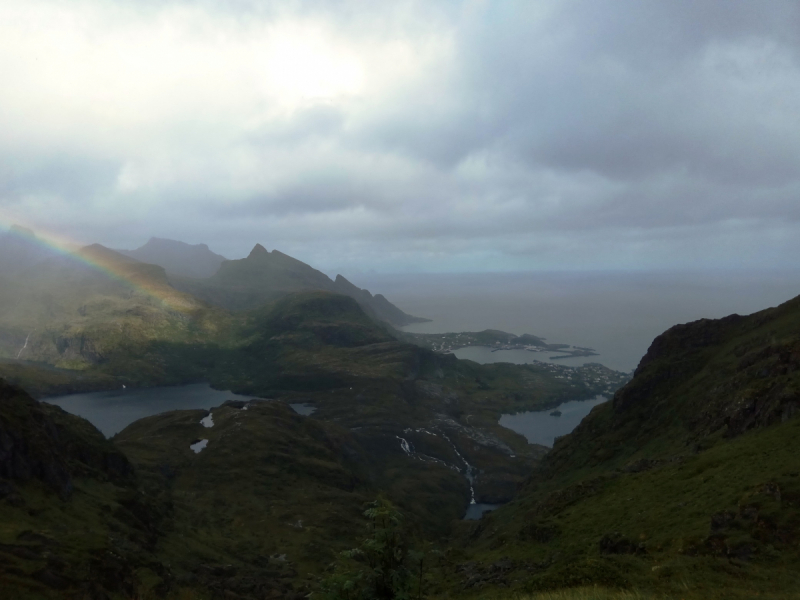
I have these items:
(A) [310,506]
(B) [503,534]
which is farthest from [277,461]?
(B) [503,534]

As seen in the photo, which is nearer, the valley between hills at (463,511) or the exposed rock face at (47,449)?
the valley between hills at (463,511)

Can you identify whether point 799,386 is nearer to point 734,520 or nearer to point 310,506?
point 734,520

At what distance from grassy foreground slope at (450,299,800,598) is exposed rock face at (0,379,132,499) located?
50.8 meters

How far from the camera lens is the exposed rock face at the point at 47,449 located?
52.7 m

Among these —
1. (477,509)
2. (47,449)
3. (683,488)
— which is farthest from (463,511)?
(47,449)

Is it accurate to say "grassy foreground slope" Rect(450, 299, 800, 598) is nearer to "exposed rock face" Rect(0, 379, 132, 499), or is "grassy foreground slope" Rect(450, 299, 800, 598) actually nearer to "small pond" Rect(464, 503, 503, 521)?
"small pond" Rect(464, 503, 503, 521)

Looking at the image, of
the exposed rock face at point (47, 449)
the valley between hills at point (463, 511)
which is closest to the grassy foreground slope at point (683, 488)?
the valley between hills at point (463, 511)

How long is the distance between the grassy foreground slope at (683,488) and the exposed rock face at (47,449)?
50801 millimetres

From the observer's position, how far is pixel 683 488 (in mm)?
48031

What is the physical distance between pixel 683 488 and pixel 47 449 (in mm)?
75680

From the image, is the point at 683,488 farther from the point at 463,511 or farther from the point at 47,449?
the point at 463,511

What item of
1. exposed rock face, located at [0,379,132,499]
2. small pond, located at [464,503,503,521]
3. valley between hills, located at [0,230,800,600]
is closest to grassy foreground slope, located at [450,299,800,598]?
valley between hills, located at [0,230,800,600]

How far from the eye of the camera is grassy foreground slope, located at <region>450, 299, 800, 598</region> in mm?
26812

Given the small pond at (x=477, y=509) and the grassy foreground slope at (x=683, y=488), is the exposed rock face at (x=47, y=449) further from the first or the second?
the small pond at (x=477, y=509)
